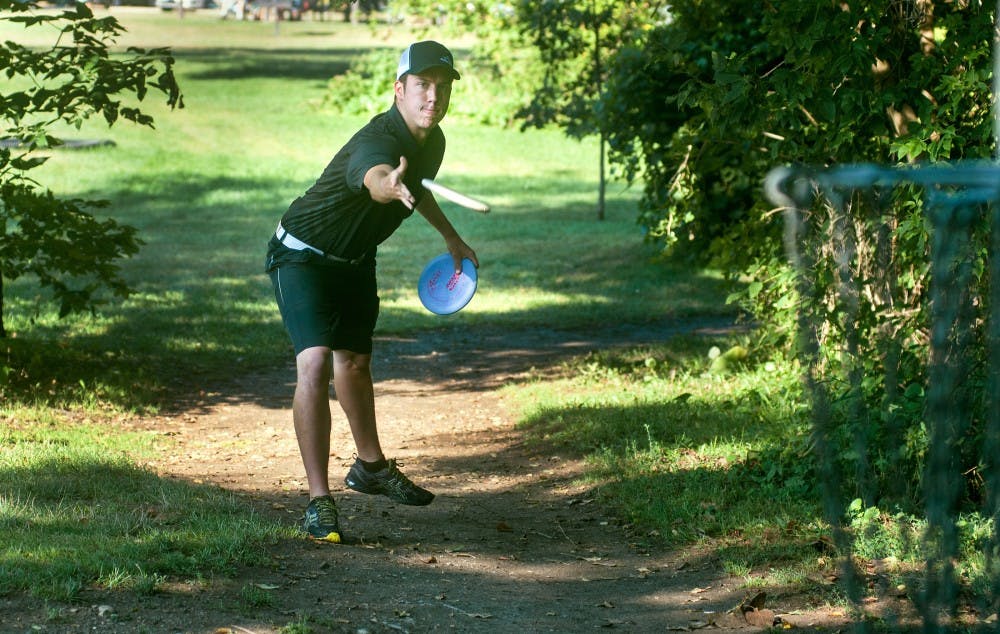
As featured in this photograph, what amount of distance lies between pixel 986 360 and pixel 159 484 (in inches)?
154

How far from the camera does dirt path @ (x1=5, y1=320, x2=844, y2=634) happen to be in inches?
181

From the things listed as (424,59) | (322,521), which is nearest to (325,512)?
(322,521)

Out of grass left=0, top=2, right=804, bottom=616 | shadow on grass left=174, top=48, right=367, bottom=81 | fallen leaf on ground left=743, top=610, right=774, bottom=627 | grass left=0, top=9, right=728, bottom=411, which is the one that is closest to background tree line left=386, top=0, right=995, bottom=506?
grass left=0, top=2, right=804, bottom=616

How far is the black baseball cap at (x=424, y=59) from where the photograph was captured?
18.0ft

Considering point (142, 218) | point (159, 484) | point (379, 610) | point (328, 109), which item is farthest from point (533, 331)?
point (328, 109)

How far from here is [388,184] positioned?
16.3ft

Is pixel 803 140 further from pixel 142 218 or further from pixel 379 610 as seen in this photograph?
pixel 142 218

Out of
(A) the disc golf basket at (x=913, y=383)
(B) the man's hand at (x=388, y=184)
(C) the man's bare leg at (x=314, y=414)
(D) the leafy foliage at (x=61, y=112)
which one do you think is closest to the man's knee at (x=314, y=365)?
(C) the man's bare leg at (x=314, y=414)

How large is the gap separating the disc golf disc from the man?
1.21 ft

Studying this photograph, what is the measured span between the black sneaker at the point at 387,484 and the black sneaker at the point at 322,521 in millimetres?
712

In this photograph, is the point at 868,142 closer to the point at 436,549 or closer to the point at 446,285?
the point at 446,285

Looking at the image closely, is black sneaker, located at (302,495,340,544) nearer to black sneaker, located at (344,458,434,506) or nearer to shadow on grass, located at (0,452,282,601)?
shadow on grass, located at (0,452,282,601)

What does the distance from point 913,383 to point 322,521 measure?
118 inches

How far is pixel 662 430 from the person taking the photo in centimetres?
758
